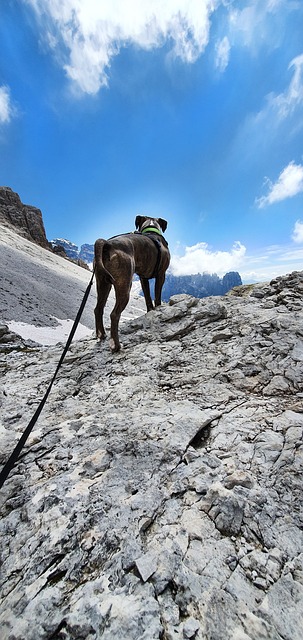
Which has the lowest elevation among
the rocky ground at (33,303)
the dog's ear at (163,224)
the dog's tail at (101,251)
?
the rocky ground at (33,303)

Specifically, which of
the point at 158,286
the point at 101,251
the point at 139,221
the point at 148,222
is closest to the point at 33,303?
the point at 139,221

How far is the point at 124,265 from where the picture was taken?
5.69 meters

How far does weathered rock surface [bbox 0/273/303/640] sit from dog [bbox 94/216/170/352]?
2016 millimetres

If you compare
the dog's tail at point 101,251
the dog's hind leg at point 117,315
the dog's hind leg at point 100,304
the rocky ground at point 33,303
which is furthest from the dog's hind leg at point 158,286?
the rocky ground at point 33,303

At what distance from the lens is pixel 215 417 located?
3191 millimetres

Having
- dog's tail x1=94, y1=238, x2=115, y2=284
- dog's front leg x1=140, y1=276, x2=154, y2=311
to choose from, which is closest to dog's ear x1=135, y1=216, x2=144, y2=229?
dog's front leg x1=140, y1=276, x2=154, y2=311

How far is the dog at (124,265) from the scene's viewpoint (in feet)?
18.7

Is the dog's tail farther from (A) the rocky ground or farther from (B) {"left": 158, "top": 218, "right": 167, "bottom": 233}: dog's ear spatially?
(A) the rocky ground

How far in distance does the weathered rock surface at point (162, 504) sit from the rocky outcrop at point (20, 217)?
8948cm

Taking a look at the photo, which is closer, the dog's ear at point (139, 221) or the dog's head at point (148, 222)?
the dog's head at point (148, 222)

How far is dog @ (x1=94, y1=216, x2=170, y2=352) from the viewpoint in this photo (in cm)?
569

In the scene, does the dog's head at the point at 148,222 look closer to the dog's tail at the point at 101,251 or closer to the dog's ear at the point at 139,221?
the dog's ear at the point at 139,221

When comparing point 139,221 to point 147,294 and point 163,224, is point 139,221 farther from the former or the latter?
point 147,294

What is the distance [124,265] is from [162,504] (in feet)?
14.8
